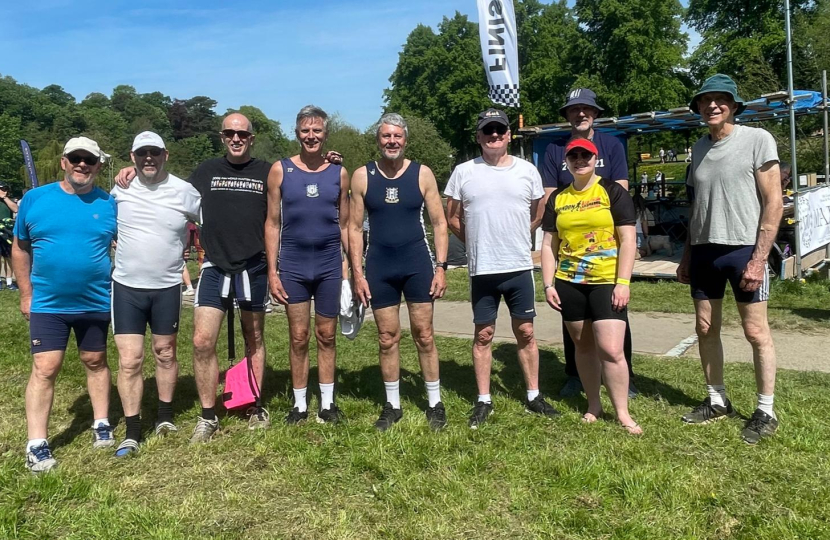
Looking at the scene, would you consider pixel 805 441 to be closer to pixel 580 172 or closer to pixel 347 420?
pixel 580 172

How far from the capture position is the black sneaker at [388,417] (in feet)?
13.3

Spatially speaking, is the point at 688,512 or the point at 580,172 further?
the point at 580,172

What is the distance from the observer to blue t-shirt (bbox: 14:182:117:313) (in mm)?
3580

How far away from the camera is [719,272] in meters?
3.85

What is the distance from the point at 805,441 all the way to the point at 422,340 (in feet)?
7.44

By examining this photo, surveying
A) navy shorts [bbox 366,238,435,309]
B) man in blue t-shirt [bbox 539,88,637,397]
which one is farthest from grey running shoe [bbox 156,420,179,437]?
man in blue t-shirt [bbox 539,88,637,397]

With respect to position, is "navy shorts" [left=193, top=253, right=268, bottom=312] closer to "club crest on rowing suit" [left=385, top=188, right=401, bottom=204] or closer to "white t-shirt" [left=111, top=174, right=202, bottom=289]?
"white t-shirt" [left=111, top=174, right=202, bottom=289]

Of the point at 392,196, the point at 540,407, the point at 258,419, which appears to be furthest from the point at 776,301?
the point at 258,419

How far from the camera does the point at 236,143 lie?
154 inches

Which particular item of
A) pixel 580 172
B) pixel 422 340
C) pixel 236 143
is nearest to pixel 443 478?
pixel 422 340

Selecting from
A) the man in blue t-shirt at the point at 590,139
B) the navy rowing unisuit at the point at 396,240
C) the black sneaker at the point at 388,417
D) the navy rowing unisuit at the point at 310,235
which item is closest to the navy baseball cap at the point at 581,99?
the man in blue t-shirt at the point at 590,139

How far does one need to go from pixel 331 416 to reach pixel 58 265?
188 centimetres

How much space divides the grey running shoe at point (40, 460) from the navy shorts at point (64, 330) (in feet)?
1.86

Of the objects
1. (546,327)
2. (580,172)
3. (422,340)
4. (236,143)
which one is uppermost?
(236,143)
